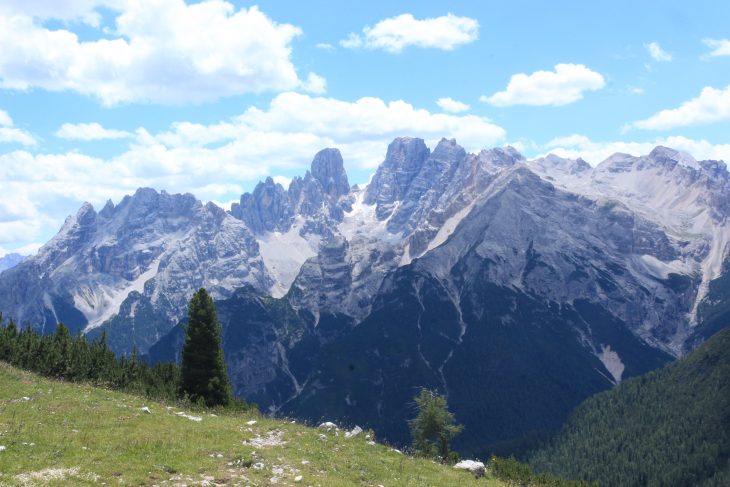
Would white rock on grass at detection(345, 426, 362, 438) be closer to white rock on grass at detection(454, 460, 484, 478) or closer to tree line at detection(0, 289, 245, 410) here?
white rock on grass at detection(454, 460, 484, 478)

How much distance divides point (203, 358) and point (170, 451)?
3938 centimetres

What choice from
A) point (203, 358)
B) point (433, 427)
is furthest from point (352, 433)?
point (433, 427)

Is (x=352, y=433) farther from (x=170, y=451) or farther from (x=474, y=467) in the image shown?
(x=170, y=451)

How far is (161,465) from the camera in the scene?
32344 mm

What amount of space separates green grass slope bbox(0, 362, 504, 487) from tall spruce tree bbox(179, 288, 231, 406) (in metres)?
23.8

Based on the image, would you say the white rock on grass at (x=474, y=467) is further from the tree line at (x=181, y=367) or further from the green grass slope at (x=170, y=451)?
the tree line at (x=181, y=367)

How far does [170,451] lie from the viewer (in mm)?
34812

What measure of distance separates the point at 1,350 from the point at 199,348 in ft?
71.0

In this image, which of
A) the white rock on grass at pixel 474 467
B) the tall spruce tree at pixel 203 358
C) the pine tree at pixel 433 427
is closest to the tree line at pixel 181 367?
the tall spruce tree at pixel 203 358

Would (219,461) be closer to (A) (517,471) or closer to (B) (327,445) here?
(B) (327,445)

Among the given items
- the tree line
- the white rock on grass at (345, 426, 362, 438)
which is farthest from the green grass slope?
the tree line

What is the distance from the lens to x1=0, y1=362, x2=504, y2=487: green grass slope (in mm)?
30844

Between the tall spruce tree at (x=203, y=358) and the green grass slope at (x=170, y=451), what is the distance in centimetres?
2379

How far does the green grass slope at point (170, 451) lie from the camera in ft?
101
